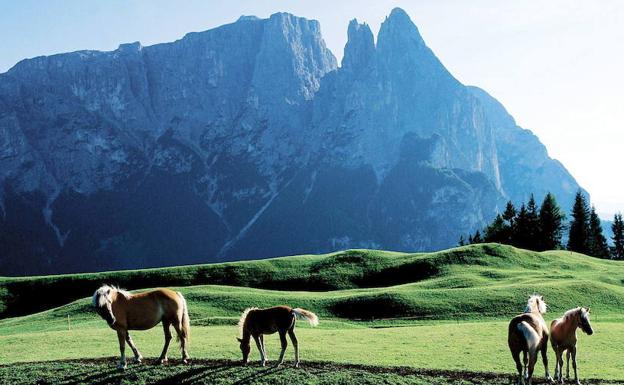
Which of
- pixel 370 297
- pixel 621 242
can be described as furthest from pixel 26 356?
pixel 621 242

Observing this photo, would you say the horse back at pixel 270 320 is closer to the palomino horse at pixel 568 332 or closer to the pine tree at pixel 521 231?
the palomino horse at pixel 568 332

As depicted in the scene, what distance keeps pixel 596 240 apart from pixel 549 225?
19.4 meters

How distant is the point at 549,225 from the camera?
13175 cm

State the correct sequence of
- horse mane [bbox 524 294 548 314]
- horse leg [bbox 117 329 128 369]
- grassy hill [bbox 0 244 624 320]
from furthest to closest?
1. grassy hill [bbox 0 244 624 320]
2. horse mane [bbox 524 294 548 314]
3. horse leg [bbox 117 329 128 369]

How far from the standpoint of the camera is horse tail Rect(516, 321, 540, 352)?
23312 millimetres

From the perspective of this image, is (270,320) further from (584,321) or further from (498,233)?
(498,233)

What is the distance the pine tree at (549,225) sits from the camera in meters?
132

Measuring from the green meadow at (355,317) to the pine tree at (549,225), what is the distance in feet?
87.6

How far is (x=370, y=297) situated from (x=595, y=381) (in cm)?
4349

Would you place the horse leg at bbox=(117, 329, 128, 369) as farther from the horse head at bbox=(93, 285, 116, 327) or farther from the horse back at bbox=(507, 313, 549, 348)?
the horse back at bbox=(507, 313, 549, 348)

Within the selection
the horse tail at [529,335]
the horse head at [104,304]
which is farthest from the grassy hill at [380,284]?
the horse head at [104,304]

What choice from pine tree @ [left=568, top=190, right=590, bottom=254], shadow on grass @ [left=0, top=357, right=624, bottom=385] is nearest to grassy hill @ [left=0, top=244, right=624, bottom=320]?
pine tree @ [left=568, top=190, right=590, bottom=254]

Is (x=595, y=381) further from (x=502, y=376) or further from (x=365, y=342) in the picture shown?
(x=365, y=342)

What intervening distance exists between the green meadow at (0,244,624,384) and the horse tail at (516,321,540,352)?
3.91 metres
